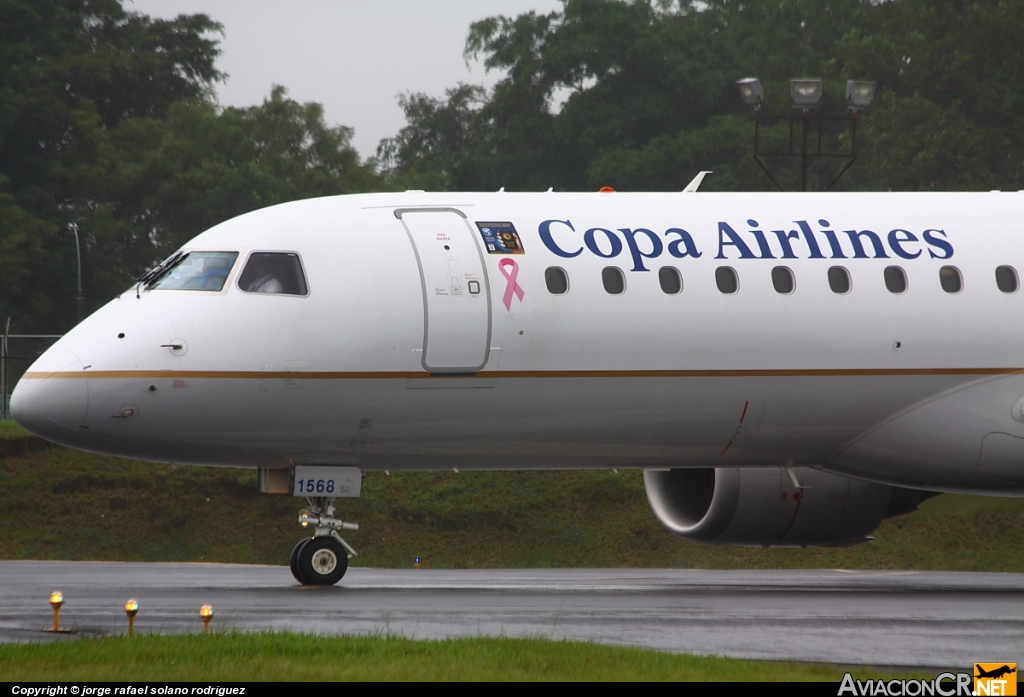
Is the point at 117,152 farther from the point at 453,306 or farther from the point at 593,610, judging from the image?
the point at 593,610

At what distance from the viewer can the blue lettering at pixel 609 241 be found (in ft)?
54.1

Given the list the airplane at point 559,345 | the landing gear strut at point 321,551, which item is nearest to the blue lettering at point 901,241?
the airplane at point 559,345

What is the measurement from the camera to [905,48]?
61156 mm

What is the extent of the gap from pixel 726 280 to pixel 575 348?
81.5 inches

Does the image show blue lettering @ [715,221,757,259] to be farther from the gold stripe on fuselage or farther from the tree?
the tree

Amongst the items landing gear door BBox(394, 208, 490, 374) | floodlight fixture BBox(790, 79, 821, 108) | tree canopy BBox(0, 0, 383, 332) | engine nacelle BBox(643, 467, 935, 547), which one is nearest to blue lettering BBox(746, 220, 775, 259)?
engine nacelle BBox(643, 467, 935, 547)

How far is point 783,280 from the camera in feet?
Answer: 55.3

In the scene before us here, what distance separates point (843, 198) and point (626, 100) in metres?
52.9

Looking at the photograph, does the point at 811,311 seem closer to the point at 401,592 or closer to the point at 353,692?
the point at 401,592

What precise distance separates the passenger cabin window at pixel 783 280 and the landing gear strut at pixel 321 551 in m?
5.63

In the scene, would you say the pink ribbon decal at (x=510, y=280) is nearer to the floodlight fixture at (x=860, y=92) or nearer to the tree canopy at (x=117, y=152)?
the floodlight fixture at (x=860, y=92)

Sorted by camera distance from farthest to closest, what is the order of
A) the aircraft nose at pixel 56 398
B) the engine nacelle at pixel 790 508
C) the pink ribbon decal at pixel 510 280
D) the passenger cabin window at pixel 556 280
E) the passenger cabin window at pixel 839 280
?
1. the engine nacelle at pixel 790 508
2. the passenger cabin window at pixel 839 280
3. the passenger cabin window at pixel 556 280
4. the pink ribbon decal at pixel 510 280
5. the aircraft nose at pixel 56 398

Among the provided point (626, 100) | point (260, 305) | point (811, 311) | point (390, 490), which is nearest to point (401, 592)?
point (260, 305)

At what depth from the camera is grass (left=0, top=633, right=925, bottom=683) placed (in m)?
8.75
